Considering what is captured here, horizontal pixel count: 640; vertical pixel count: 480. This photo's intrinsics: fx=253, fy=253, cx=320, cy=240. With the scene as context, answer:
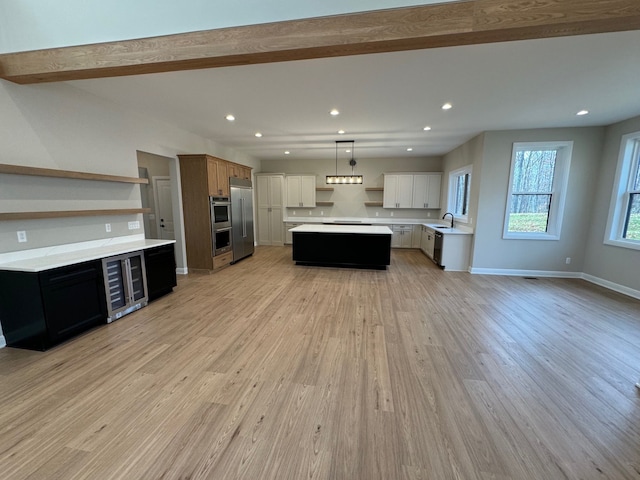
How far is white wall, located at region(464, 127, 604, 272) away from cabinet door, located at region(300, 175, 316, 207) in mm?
4482

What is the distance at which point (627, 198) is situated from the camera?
13.6 ft

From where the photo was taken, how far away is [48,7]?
226 centimetres

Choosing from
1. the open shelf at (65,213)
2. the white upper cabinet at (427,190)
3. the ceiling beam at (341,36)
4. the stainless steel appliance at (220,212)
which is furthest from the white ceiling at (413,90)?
the white upper cabinet at (427,190)

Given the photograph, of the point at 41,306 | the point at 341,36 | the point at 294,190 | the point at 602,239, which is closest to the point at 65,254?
the point at 41,306

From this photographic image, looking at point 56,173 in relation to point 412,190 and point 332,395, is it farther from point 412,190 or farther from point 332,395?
point 412,190

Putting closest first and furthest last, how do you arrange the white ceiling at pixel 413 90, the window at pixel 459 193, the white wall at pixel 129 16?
1. the white wall at pixel 129 16
2. the white ceiling at pixel 413 90
3. the window at pixel 459 193

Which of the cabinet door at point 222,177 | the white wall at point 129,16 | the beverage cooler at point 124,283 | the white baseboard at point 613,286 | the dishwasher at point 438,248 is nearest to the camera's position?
the white wall at point 129,16

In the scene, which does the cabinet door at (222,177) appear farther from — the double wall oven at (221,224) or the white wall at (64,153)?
the white wall at (64,153)

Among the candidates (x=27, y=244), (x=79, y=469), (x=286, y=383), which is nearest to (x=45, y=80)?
(x=27, y=244)

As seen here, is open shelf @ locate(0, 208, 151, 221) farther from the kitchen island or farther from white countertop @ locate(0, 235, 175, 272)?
the kitchen island

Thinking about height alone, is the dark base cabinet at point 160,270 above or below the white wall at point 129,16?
below

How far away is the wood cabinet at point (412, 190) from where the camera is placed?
7508 millimetres

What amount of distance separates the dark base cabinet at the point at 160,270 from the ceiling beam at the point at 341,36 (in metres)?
2.19

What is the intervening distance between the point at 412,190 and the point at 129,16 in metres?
7.04
